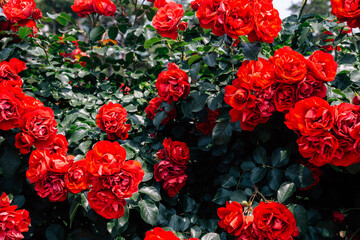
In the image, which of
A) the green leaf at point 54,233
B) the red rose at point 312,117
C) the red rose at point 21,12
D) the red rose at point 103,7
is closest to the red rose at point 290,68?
the red rose at point 312,117

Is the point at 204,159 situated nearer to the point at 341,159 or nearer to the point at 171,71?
the point at 171,71

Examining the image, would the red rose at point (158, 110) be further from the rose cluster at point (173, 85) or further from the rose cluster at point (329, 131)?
the rose cluster at point (329, 131)

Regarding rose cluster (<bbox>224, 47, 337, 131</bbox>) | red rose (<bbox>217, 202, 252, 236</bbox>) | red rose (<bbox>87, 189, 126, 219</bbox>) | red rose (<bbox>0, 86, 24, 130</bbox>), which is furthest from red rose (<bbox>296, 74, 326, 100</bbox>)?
red rose (<bbox>0, 86, 24, 130</bbox>)

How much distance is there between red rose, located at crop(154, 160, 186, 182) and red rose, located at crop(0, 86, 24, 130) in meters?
0.63

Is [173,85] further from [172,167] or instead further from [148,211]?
[148,211]

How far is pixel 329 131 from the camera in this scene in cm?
92

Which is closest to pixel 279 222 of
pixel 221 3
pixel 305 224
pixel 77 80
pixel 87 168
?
pixel 305 224

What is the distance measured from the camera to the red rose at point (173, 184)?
1248 millimetres

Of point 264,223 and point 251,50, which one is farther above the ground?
point 251,50

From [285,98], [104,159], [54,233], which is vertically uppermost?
[285,98]

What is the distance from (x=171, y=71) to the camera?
4.12 feet

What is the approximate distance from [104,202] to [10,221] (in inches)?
18.6

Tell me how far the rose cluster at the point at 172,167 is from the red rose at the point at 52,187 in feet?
1.29

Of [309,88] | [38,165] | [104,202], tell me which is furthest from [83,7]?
[309,88]
